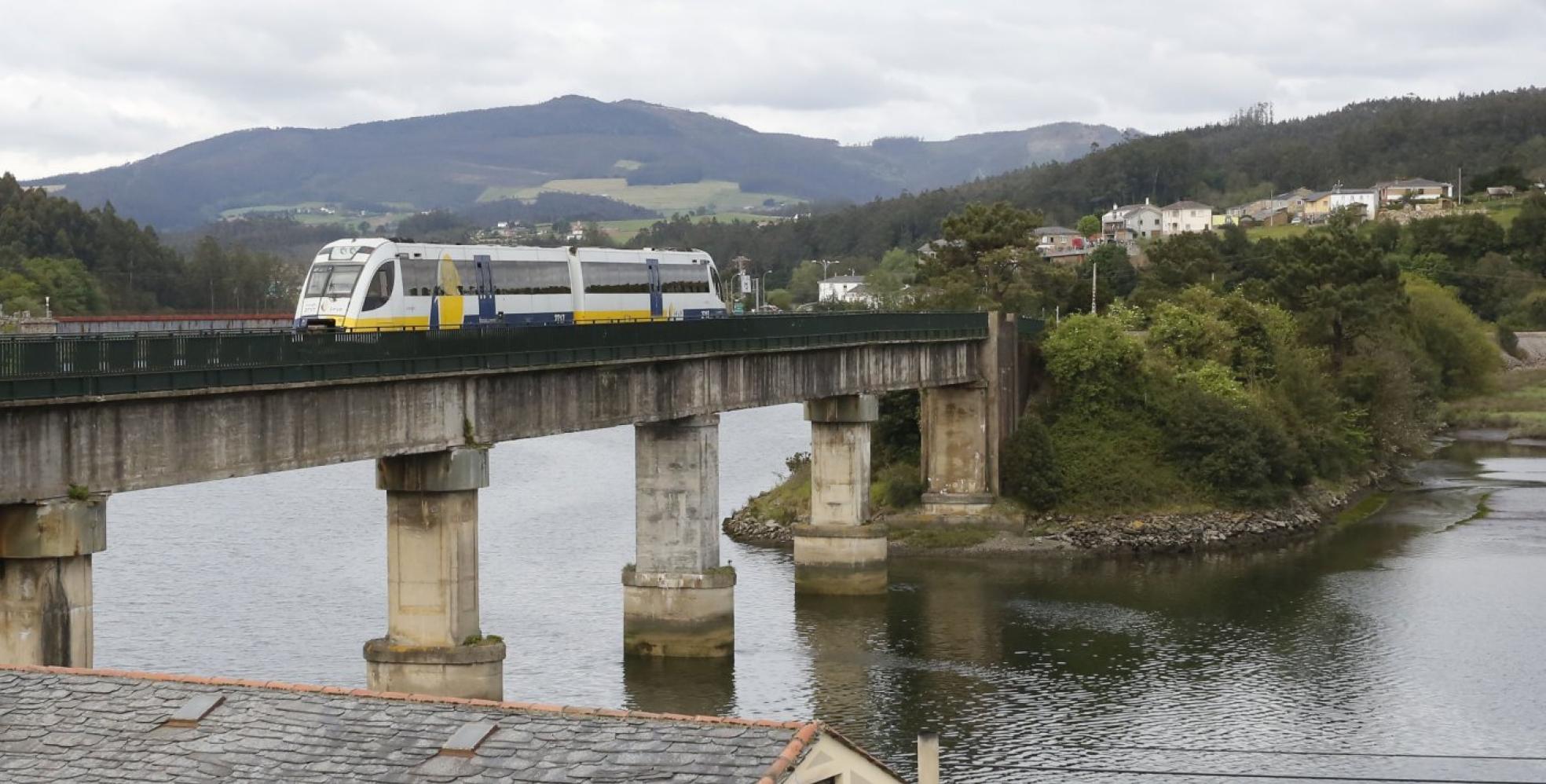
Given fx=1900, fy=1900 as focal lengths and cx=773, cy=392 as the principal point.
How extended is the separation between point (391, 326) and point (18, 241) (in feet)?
378

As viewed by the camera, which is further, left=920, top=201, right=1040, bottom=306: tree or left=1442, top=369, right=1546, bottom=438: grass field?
left=1442, top=369, right=1546, bottom=438: grass field

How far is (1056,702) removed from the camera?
53.1 meters

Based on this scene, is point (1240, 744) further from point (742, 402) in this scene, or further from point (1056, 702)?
point (742, 402)

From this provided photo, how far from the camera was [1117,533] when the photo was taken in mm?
84062

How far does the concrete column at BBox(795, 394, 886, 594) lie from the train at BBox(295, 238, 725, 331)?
6.17m

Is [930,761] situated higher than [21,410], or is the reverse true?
[21,410]

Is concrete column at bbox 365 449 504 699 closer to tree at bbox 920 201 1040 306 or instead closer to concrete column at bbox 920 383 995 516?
concrete column at bbox 920 383 995 516

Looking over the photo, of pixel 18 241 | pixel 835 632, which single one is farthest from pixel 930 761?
pixel 18 241

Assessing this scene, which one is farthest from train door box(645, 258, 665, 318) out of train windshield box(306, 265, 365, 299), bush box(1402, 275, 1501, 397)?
bush box(1402, 275, 1501, 397)

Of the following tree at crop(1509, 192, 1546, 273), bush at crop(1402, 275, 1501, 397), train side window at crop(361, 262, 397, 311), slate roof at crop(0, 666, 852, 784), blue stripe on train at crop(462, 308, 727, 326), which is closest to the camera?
slate roof at crop(0, 666, 852, 784)

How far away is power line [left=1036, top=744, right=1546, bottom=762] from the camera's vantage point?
46.6m

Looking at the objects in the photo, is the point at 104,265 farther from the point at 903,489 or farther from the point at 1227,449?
the point at 1227,449

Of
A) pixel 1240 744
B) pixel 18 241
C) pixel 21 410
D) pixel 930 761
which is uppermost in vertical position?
pixel 18 241

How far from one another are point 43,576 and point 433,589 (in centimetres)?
1167
